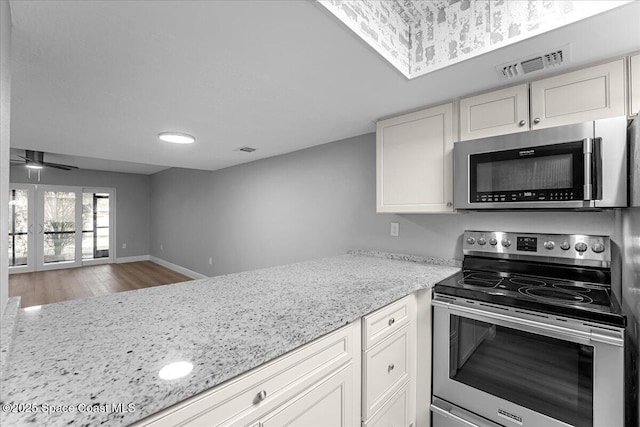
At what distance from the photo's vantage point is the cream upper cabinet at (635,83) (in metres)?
1.32

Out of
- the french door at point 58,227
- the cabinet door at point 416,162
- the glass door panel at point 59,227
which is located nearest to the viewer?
the cabinet door at point 416,162

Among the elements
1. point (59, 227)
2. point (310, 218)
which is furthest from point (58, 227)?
point (310, 218)

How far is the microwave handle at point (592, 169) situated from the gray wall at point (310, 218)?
1.23ft

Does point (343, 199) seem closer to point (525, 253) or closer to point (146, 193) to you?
point (525, 253)

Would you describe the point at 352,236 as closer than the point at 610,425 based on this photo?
No

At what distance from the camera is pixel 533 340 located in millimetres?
1357

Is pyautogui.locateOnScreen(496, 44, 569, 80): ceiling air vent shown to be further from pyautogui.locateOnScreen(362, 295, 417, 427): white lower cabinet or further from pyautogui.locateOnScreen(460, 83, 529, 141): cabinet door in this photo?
pyautogui.locateOnScreen(362, 295, 417, 427): white lower cabinet

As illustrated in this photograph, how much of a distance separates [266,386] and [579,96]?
199cm

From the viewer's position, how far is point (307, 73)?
1.58 m

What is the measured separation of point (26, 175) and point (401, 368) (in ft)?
27.6

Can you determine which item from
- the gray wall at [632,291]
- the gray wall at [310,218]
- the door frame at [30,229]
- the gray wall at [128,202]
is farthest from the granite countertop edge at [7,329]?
the gray wall at [128,202]

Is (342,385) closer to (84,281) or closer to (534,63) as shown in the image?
(534,63)

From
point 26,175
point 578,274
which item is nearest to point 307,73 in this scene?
point 578,274

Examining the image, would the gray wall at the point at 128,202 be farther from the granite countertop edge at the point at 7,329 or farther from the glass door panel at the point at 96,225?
the granite countertop edge at the point at 7,329
